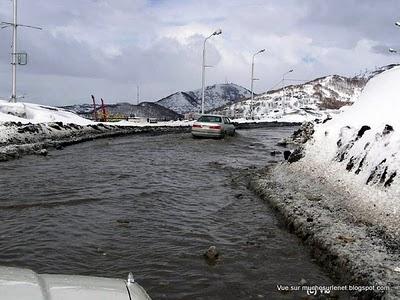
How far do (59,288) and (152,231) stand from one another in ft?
19.3

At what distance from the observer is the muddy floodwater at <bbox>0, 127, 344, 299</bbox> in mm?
6168

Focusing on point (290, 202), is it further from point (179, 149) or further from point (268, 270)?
point (179, 149)

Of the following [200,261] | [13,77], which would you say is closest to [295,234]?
[200,261]

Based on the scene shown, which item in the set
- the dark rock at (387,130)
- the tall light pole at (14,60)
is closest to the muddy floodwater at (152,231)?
the dark rock at (387,130)

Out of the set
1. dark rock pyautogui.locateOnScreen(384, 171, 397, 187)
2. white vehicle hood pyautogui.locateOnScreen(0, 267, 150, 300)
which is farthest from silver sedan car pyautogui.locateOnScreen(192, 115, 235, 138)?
white vehicle hood pyautogui.locateOnScreen(0, 267, 150, 300)

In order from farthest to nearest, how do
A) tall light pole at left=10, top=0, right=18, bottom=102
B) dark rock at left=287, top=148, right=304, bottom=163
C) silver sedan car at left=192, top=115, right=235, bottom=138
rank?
tall light pole at left=10, top=0, right=18, bottom=102, silver sedan car at left=192, top=115, right=235, bottom=138, dark rock at left=287, top=148, right=304, bottom=163

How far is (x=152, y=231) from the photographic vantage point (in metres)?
8.36

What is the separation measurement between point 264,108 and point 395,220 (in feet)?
587

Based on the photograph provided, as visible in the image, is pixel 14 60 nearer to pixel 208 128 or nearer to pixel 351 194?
pixel 208 128

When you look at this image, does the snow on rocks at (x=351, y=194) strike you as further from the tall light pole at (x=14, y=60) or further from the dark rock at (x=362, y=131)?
the tall light pole at (x=14, y=60)

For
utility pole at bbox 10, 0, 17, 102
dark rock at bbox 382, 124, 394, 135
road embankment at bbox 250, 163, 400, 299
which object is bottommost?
road embankment at bbox 250, 163, 400, 299

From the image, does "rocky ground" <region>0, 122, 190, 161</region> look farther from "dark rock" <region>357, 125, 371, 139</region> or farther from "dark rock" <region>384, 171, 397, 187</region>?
"dark rock" <region>384, 171, 397, 187</region>

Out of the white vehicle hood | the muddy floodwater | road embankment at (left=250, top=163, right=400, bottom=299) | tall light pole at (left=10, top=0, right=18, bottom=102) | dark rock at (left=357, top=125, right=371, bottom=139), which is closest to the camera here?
the white vehicle hood

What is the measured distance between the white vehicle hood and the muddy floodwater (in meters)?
2.91
